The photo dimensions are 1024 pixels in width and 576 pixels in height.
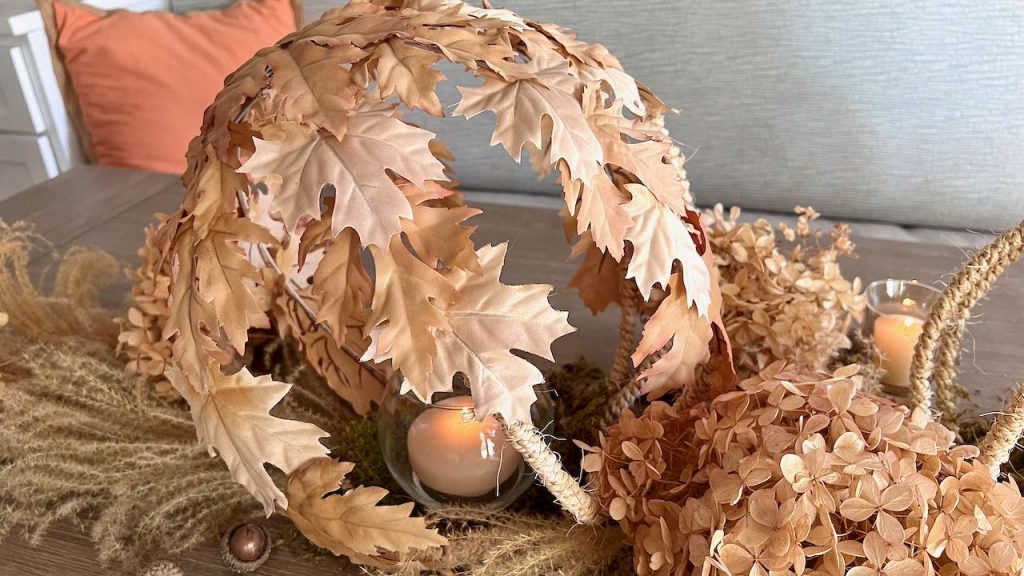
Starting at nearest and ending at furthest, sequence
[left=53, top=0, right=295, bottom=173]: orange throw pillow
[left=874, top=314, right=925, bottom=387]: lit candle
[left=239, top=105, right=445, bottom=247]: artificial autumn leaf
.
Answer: [left=239, top=105, right=445, bottom=247]: artificial autumn leaf → [left=874, top=314, right=925, bottom=387]: lit candle → [left=53, top=0, right=295, bottom=173]: orange throw pillow

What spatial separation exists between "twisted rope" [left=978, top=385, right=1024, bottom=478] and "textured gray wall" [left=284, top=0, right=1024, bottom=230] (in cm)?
113

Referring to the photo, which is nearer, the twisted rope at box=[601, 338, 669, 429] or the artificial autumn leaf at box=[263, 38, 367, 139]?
the artificial autumn leaf at box=[263, 38, 367, 139]

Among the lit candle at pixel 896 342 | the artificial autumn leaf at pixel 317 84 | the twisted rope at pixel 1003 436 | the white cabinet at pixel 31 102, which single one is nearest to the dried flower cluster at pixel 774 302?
the lit candle at pixel 896 342

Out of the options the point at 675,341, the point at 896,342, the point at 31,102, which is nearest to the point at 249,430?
the point at 675,341

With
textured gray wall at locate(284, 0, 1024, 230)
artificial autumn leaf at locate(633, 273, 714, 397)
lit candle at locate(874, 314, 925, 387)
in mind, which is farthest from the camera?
textured gray wall at locate(284, 0, 1024, 230)

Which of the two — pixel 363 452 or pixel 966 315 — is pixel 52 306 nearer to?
pixel 363 452

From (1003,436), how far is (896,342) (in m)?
0.27

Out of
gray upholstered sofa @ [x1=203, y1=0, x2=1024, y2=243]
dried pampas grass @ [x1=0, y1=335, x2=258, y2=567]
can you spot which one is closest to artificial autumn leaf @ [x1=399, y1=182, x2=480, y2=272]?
dried pampas grass @ [x1=0, y1=335, x2=258, y2=567]

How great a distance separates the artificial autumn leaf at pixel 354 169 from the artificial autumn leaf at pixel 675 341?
185mm

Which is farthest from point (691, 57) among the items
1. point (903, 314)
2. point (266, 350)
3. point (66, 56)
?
point (66, 56)

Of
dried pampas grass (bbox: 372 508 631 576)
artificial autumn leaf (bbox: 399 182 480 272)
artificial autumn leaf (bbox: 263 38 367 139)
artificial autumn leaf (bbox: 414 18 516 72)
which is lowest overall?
dried pampas grass (bbox: 372 508 631 576)

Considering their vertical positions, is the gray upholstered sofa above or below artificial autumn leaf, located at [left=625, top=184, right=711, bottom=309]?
below

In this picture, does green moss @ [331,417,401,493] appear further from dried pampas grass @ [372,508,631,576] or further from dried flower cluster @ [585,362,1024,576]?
dried flower cluster @ [585,362,1024,576]

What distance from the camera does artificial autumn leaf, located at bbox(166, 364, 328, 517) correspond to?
17.2 inches
